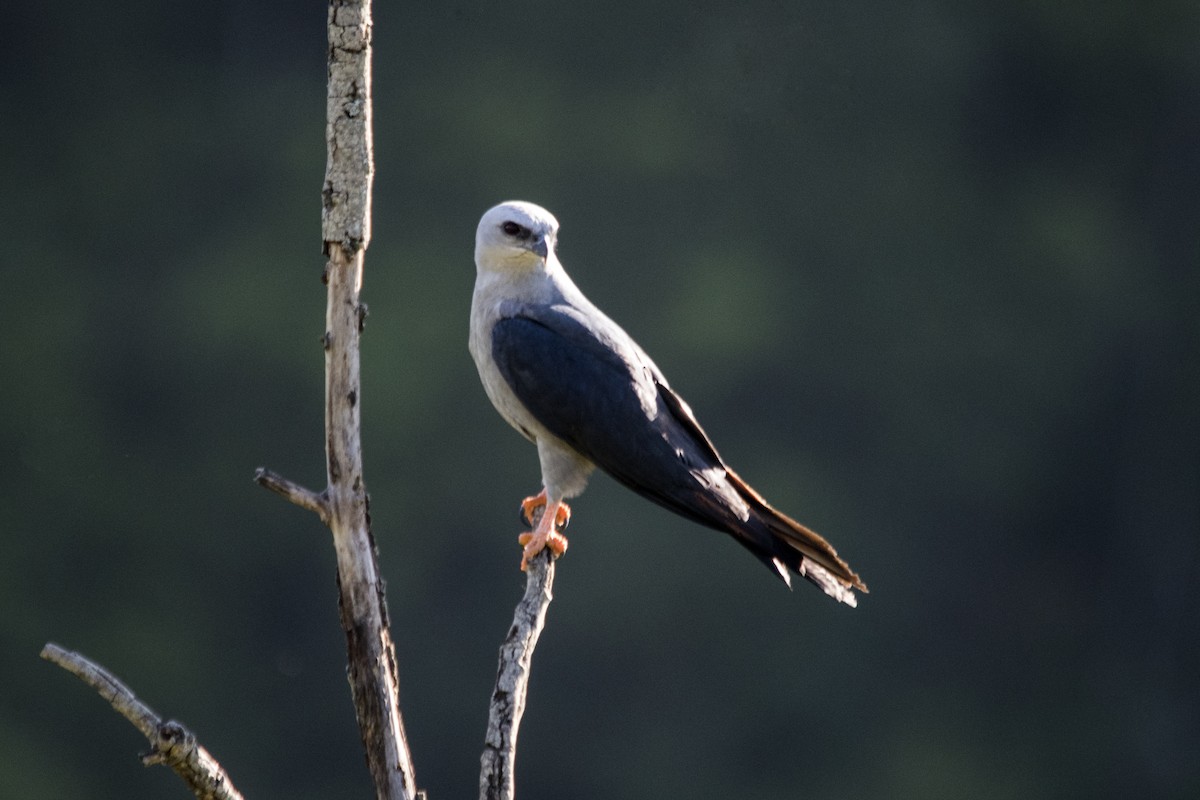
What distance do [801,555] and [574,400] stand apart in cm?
82

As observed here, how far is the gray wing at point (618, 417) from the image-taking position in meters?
4.31

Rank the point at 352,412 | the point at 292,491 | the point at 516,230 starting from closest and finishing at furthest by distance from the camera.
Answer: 1. the point at 292,491
2. the point at 352,412
3. the point at 516,230

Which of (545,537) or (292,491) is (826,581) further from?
(292,491)

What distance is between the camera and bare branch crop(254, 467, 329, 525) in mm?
3234

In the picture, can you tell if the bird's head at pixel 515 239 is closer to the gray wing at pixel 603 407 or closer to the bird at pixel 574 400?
the bird at pixel 574 400

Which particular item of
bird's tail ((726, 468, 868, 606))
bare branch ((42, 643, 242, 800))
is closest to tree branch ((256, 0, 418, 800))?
bare branch ((42, 643, 242, 800))

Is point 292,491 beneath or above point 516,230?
beneath

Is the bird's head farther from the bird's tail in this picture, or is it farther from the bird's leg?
the bird's tail

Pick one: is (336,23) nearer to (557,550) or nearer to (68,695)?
(557,550)

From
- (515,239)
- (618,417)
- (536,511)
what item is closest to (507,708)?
(618,417)

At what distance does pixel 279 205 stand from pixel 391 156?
4.54 ft

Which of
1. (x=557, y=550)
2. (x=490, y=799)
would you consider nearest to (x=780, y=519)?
(x=557, y=550)

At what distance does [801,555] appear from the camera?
421cm

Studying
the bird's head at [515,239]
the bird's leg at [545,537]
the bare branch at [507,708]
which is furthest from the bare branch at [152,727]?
the bird's head at [515,239]
